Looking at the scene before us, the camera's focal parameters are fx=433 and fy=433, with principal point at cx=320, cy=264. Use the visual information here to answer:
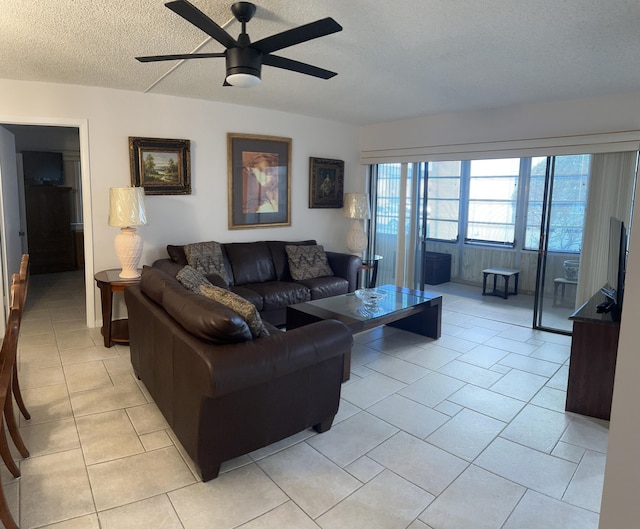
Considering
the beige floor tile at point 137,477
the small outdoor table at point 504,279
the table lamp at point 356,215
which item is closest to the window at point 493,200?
the small outdoor table at point 504,279

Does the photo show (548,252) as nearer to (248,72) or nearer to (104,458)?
(248,72)

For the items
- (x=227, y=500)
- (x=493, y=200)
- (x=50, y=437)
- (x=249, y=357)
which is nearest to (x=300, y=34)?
(x=249, y=357)

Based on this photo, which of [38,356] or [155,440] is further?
[38,356]

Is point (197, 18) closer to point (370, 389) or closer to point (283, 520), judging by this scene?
point (283, 520)

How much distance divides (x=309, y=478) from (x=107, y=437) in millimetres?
1266

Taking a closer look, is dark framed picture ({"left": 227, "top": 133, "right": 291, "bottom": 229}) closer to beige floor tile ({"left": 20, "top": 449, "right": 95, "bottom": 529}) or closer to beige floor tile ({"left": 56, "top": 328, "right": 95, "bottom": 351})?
beige floor tile ({"left": 56, "top": 328, "right": 95, "bottom": 351})

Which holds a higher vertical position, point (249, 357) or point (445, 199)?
point (445, 199)

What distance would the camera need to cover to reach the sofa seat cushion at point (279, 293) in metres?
4.47

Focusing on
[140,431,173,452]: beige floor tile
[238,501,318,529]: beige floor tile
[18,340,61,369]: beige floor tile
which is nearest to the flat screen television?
[238,501,318,529]: beige floor tile

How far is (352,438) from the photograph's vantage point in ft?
8.67

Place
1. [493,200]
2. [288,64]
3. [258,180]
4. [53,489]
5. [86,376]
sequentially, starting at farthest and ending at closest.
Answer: [493,200] → [258,180] → [86,376] → [288,64] → [53,489]

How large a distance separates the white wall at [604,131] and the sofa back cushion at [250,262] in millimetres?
2483

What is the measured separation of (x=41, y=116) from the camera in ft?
13.4

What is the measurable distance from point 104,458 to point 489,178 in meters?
6.68
